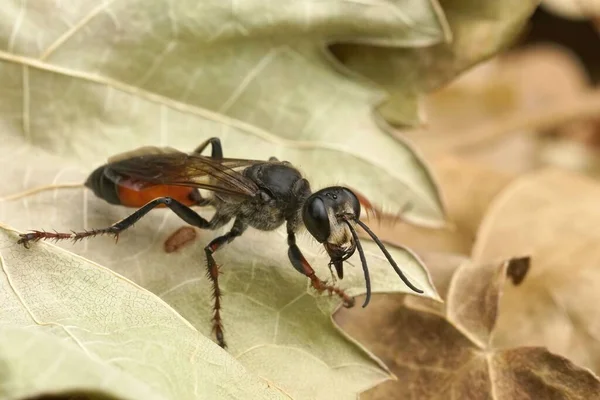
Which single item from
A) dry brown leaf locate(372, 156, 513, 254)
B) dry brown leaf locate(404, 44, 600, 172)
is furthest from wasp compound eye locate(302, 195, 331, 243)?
dry brown leaf locate(404, 44, 600, 172)

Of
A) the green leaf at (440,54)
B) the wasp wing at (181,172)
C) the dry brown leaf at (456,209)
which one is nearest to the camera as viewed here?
the wasp wing at (181,172)

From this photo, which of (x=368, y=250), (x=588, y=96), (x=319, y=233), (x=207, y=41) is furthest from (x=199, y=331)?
(x=588, y=96)

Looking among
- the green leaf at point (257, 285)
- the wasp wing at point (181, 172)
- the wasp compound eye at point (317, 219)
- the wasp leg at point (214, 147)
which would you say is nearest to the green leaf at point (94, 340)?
the green leaf at point (257, 285)

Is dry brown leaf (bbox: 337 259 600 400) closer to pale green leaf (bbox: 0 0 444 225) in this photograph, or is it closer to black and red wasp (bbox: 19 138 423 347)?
black and red wasp (bbox: 19 138 423 347)

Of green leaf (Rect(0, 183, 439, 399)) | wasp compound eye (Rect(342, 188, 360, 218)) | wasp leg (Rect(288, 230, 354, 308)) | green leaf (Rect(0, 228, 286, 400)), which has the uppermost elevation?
wasp compound eye (Rect(342, 188, 360, 218))

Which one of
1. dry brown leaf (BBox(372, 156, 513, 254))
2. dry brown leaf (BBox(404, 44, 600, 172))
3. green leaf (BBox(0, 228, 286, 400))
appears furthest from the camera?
dry brown leaf (BBox(404, 44, 600, 172))

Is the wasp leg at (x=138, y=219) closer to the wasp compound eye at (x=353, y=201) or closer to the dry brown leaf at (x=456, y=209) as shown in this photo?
the wasp compound eye at (x=353, y=201)

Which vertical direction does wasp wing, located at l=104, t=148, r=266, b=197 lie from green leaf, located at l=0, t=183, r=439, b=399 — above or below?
above
